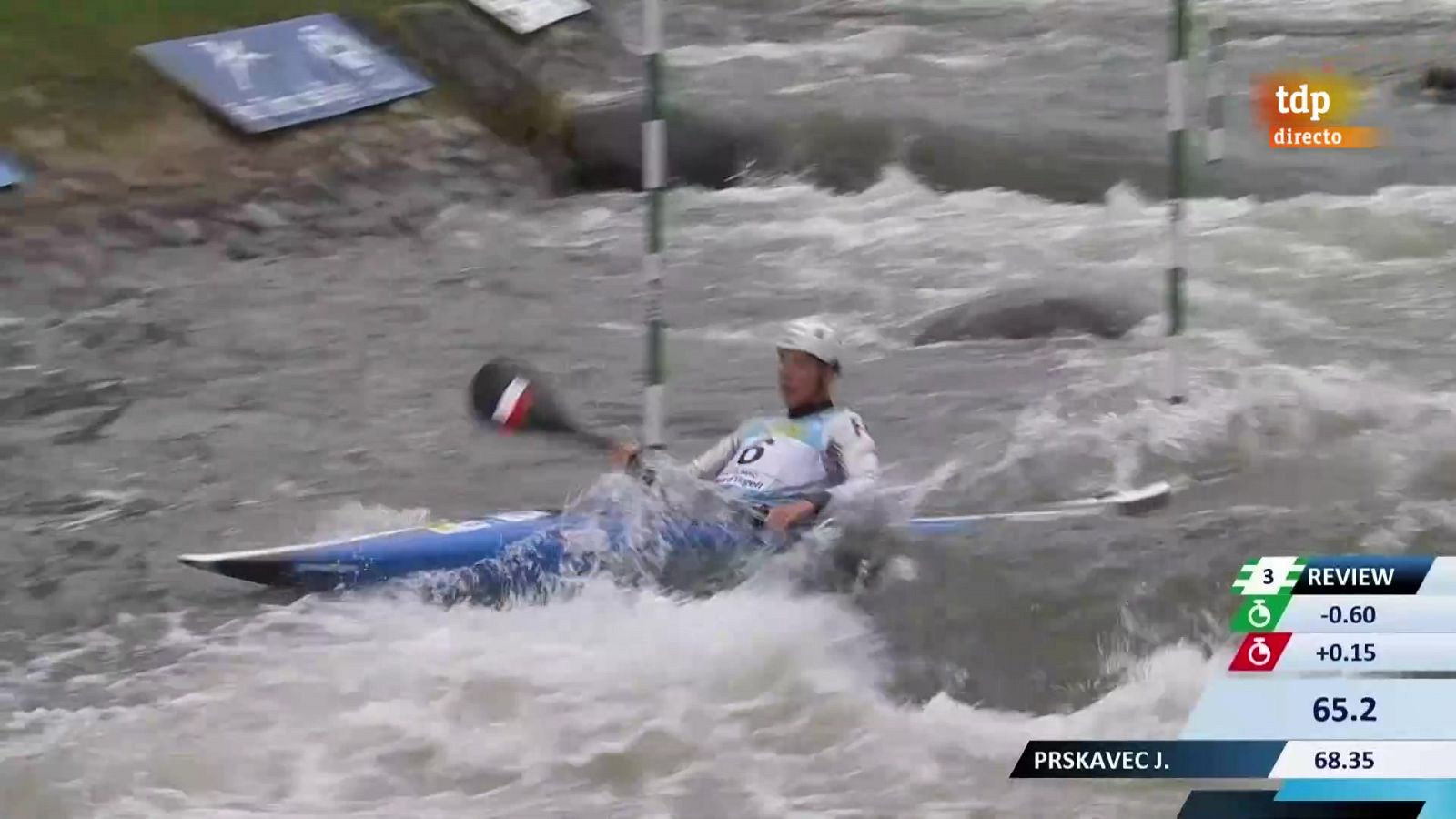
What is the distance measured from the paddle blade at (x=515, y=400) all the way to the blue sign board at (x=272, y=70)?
0.47 meters

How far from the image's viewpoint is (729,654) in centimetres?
237

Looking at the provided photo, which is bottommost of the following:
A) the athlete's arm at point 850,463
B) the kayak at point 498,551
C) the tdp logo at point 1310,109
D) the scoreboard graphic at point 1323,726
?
the scoreboard graphic at point 1323,726

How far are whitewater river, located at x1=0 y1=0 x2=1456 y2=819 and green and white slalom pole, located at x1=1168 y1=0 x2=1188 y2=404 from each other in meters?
0.03

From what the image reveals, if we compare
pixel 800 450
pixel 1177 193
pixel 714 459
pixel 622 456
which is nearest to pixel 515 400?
pixel 622 456

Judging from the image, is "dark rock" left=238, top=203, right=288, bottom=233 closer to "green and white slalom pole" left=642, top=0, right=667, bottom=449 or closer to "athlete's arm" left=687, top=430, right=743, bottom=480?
"green and white slalom pole" left=642, top=0, right=667, bottom=449

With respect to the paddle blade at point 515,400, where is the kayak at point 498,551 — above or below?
below

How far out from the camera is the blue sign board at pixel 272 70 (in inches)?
95.2

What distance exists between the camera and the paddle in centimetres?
241

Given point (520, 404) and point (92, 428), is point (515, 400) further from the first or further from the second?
point (92, 428)

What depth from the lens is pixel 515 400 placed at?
2414mm

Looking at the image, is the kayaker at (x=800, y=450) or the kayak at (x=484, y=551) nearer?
the kayak at (x=484, y=551)

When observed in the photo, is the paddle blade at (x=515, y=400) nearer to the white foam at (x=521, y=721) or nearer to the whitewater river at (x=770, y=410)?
the whitewater river at (x=770, y=410)

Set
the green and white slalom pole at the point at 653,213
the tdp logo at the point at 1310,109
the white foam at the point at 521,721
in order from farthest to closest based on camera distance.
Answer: the tdp logo at the point at 1310,109 → the green and white slalom pole at the point at 653,213 → the white foam at the point at 521,721

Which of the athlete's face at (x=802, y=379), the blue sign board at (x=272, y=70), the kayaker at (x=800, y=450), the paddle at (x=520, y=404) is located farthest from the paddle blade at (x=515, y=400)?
the blue sign board at (x=272, y=70)
